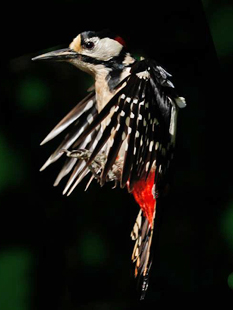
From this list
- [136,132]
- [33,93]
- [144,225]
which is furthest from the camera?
[33,93]

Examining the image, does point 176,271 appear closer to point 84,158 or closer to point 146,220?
point 146,220

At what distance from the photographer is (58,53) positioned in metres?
1.08

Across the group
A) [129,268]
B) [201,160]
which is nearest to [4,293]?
[129,268]

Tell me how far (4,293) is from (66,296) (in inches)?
8.4

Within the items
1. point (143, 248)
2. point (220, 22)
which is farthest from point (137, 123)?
point (220, 22)

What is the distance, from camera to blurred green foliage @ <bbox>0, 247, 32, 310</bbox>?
1464 millimetres

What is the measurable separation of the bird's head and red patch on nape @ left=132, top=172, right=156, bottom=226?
226mm

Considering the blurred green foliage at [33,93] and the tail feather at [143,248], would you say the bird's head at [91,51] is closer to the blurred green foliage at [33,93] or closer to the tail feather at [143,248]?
the tail feather at [143,248]

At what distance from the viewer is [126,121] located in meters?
1.07

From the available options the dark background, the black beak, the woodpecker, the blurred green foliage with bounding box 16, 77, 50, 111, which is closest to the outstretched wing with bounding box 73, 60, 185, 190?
the woodpecker

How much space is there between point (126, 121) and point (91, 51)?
140mm

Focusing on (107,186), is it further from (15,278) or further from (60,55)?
(60,55)

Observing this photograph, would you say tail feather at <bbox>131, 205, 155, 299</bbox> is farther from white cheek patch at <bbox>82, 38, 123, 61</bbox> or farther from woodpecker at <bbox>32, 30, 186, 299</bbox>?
white cheek patch at <bbox>82, 38, 123, 61</bbox>

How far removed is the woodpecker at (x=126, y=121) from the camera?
106cm
